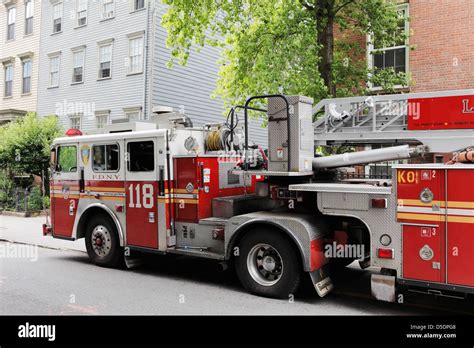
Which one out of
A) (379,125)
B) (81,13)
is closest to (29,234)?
(379,125)

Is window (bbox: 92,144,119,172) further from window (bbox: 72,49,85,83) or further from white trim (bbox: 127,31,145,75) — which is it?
window (bbox: 72,49,85,83)

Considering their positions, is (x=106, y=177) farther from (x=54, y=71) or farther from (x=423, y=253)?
(x=54, y=71)

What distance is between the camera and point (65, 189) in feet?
29.8

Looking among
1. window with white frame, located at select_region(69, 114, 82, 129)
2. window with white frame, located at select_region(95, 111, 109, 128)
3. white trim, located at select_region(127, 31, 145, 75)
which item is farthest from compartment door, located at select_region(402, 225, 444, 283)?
window with white frame, located at select_region(69, 114, 82, 129)

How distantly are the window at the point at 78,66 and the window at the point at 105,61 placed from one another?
1296 mm

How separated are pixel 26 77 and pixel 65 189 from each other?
19.2 meters

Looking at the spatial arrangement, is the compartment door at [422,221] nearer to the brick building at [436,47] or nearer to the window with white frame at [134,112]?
the brick building at [436,47]

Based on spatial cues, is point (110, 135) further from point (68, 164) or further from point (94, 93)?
point (94, 93)

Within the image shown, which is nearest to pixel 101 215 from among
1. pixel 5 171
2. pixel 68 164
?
pixel 68 164

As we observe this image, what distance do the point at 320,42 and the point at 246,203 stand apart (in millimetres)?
5827

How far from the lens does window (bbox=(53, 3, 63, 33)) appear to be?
77.1 ft

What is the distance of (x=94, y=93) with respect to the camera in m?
21.6

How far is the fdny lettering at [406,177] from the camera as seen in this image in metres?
5.37

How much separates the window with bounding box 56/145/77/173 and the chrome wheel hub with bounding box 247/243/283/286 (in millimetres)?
4358
